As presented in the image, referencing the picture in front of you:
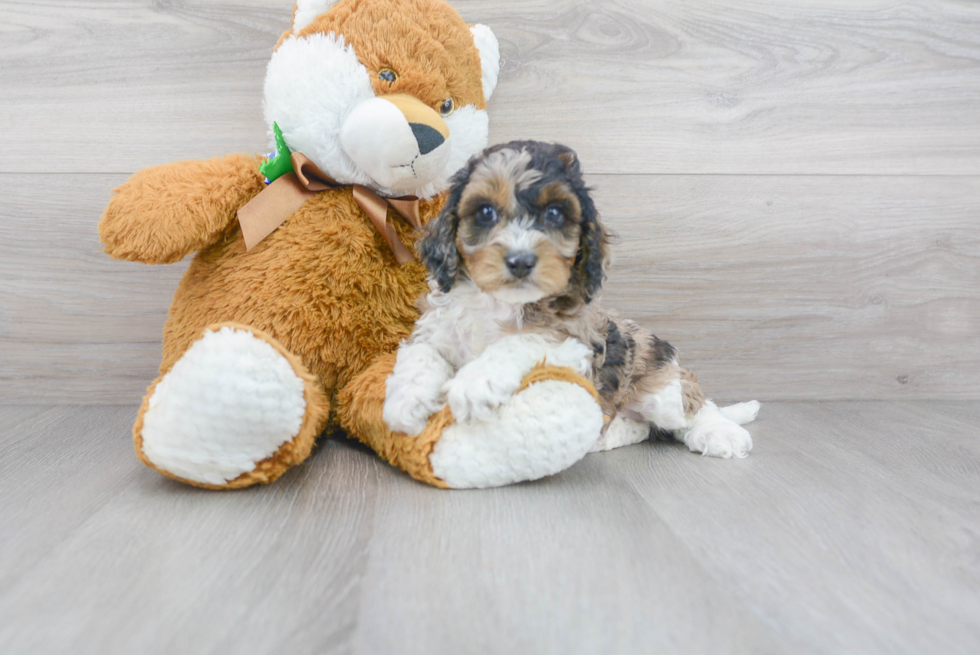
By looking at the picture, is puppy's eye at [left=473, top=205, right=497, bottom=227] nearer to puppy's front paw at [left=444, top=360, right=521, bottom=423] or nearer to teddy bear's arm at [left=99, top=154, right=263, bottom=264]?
puppy's front paw at [left=444, top=360, right=521, bottom=423]

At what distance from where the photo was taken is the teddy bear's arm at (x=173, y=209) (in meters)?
1.49

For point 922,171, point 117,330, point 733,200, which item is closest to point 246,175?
point 117,330

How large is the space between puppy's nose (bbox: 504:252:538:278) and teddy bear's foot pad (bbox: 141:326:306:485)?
49 centimetres

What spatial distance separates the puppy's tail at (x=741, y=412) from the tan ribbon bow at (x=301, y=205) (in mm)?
1089

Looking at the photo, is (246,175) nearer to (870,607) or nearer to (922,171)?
(870,607)

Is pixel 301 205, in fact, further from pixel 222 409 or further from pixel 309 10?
pixel 222 409

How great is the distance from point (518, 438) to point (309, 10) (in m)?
1.17

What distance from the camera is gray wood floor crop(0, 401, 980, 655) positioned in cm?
91

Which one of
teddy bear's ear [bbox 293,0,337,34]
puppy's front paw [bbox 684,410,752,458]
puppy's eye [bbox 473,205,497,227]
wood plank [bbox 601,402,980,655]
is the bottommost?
puppy's front paw [bbox 684,410,752,458]

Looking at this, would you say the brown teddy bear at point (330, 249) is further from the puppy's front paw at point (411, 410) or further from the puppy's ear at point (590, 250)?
the puppy's ear at point (590, 250)

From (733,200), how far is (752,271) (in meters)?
0.26

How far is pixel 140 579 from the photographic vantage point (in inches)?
40.5

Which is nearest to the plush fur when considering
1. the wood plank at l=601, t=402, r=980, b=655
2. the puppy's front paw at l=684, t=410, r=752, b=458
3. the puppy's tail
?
the wood plank at l=601, t=402, r=980, b=655

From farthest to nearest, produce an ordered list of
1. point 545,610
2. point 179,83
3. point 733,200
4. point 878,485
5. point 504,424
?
point 733,200 → point 179,83 → point 878,485 → point 504,424 → point 545,610
